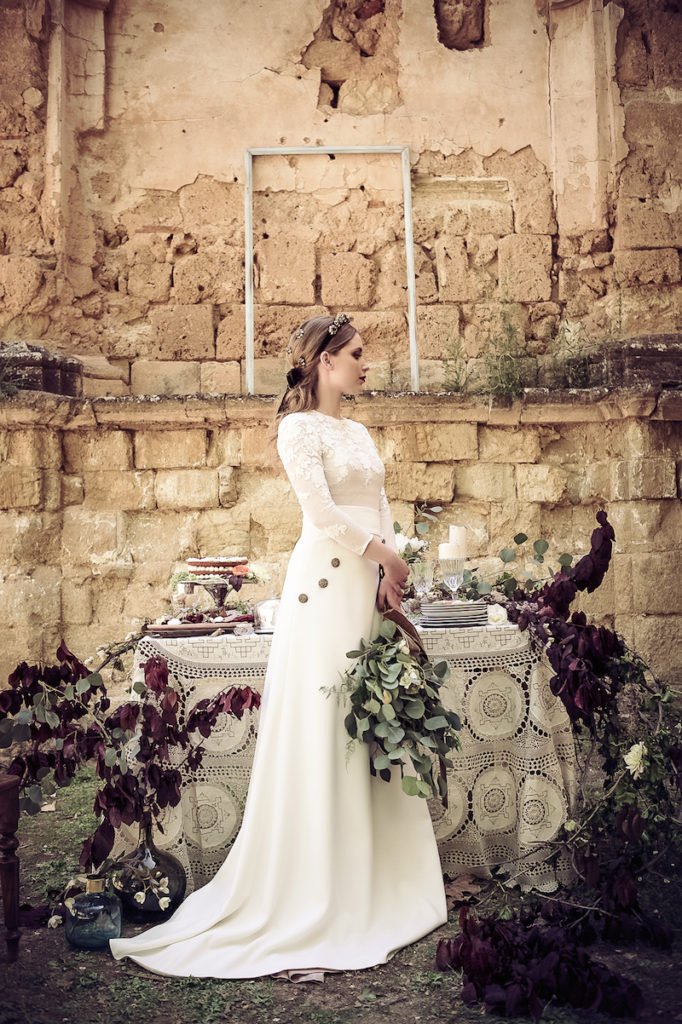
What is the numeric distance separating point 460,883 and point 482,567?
2271 millimetres

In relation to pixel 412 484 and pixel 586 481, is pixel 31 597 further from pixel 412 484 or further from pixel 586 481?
pixel 586 481

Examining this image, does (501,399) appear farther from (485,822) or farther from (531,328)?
(485,822)

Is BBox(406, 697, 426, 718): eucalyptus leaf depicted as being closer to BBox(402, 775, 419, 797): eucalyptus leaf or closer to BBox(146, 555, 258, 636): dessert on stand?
BBox(402, 775, 419, 797): eucalyptus leaf

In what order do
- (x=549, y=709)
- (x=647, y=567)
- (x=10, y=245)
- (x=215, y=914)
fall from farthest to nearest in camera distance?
(x=10, y=245)
(x=647, y=567)
(x=549, y=709)
(x=215, y=914)

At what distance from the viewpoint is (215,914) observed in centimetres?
278

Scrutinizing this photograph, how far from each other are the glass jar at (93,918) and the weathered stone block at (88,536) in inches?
101

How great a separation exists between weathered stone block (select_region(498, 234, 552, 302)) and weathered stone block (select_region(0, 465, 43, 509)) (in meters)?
3.07

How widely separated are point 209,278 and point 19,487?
1.80 m

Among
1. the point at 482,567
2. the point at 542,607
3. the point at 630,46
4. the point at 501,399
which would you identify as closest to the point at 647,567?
the point at 482,567

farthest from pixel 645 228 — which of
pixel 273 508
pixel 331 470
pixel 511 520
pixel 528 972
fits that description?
Result: pixel 528 972

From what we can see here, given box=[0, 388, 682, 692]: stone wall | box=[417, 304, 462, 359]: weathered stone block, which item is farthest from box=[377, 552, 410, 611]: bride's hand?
box=[417, 304, 462, 359]: weathered stone block

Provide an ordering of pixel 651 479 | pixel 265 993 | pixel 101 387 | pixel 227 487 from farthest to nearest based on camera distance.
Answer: pixel 101 387
pixel 227 487
pixel 651 479
pixel 265 993

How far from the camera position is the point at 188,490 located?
5.25 m

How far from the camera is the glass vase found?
300cm
